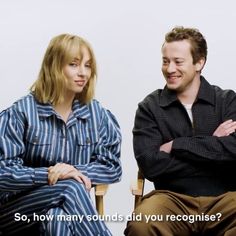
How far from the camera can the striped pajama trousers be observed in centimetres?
217

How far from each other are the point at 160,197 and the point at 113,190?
1022 millimetres

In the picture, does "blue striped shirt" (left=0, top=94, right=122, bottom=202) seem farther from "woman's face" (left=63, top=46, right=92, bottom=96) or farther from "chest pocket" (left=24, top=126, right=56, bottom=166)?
"woman's face" (left=63, top=46, right=92, bottom=96)

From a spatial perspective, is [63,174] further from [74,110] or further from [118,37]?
[118,37]

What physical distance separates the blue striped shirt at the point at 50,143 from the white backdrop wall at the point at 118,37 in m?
0.76

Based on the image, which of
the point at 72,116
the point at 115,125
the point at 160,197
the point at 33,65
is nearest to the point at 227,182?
the point at 160,197

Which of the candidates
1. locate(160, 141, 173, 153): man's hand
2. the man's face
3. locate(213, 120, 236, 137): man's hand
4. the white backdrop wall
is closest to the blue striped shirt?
locate(160, 141, 173, 153): man's hand

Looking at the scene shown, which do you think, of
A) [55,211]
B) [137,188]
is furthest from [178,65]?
[55,211]

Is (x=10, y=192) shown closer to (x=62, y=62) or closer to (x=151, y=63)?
(x=62, y=62)

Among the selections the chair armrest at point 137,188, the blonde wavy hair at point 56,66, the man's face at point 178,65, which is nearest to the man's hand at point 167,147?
the chair armrest at point 137,188

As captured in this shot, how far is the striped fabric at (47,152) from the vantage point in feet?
7.61

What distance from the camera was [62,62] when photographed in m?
2.52

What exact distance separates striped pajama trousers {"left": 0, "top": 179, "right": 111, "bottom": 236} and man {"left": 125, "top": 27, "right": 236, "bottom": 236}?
0.76 feet

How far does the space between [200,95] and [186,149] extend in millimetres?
338

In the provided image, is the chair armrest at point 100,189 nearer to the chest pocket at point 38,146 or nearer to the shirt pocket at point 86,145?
the shirt pocket at point 86,145
